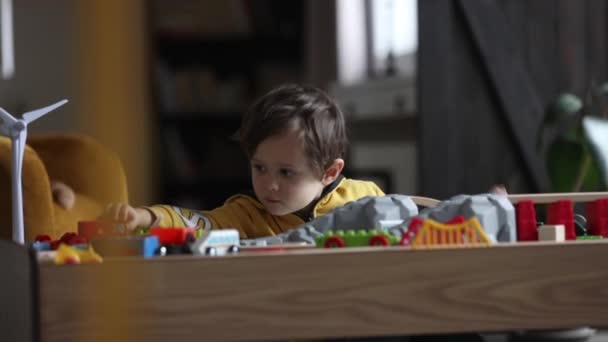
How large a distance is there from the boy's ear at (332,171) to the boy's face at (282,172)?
0.04m

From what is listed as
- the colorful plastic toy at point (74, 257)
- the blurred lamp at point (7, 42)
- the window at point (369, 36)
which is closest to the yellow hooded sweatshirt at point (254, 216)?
the colorful plastic toy at point (74, 257)

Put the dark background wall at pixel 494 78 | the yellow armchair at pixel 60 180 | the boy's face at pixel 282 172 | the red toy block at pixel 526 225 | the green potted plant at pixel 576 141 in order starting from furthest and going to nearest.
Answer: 1. the dark background wall at pixel 494 78
2. the green potted plant at pixel 576 141
3. the yellow armchair at pixel 60 180
4. the boy's face at pixel 282 172
5. the red toy block at pixel 526 225

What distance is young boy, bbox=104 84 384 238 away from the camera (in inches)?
52.7

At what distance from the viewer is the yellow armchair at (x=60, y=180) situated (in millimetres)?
1600

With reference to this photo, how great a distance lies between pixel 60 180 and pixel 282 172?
2.00ft

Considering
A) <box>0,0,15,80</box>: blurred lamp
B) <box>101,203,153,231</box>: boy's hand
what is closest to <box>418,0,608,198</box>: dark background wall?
<box>101,203,153,231</box>: boy's hand

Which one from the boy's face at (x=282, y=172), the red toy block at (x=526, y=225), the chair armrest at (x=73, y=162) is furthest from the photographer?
the chair armrest at (x=73, y=162)

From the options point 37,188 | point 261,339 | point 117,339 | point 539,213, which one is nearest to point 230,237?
point 261,339

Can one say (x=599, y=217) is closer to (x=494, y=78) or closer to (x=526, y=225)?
(x=526, y=225)

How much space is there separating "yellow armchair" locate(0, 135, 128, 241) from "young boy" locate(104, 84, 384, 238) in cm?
19

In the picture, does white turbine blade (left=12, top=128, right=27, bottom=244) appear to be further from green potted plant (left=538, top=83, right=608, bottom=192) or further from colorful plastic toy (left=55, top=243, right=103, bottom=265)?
green potted plant (left=538, top=83, right=608, bottom=192)

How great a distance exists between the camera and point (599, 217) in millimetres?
1243

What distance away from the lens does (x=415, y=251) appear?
3.11ft

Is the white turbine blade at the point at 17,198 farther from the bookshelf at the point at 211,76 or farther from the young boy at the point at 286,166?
the bookshelf at the point at 211,76
